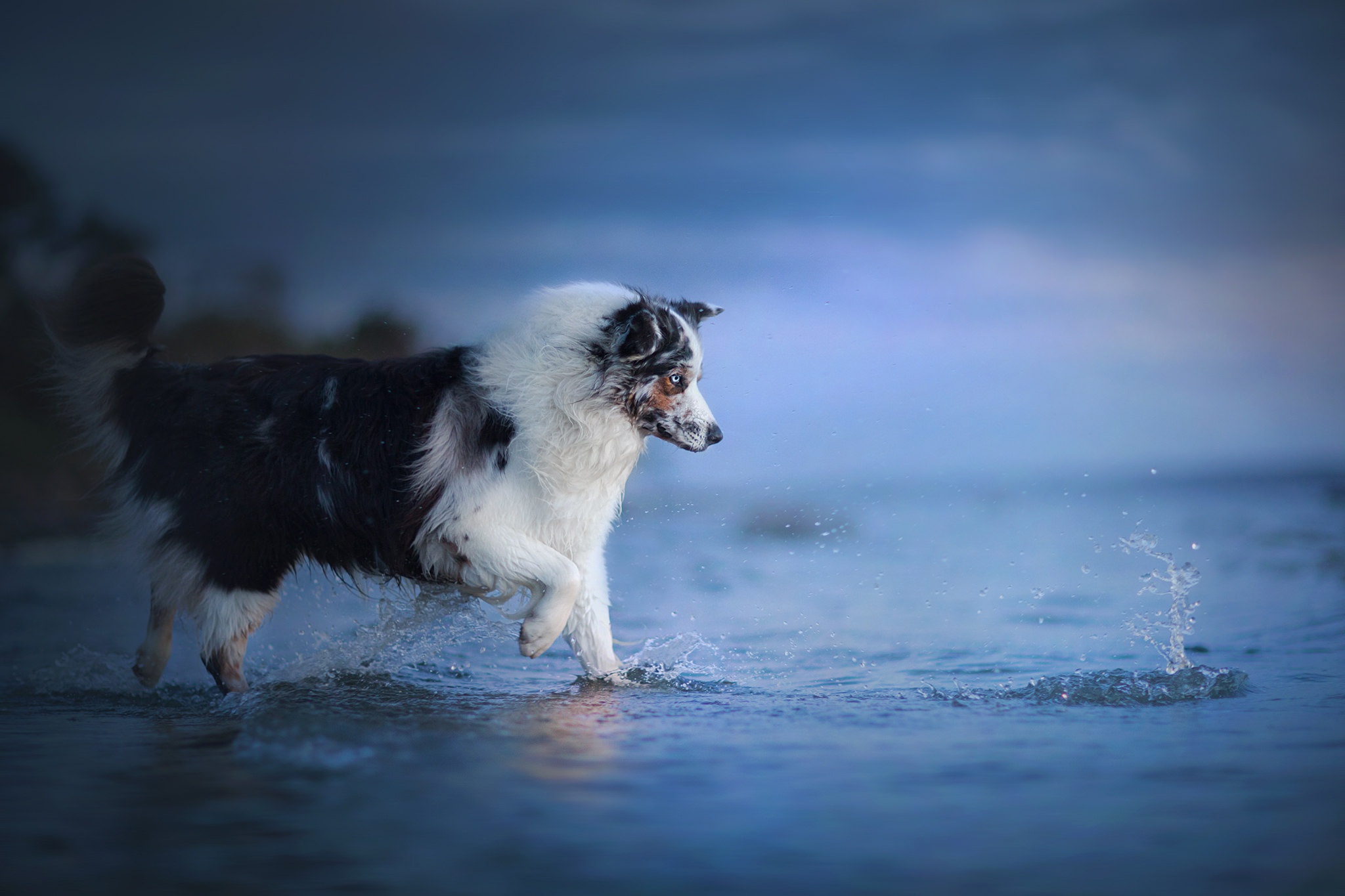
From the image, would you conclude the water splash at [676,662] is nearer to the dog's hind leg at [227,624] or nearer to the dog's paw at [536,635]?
the dog's paw at [536,635]

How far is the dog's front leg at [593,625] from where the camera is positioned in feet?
15.5

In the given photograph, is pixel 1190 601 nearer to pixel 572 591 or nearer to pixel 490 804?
pixel 572 591

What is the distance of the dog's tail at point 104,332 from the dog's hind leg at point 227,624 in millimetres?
845

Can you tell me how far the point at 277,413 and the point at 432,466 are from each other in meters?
0.71

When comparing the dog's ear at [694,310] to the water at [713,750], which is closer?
the water at [713,750]

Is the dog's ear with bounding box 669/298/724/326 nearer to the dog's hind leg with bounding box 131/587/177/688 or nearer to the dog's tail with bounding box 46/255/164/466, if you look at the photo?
the dog's tail with bounding box 46/255/164/466

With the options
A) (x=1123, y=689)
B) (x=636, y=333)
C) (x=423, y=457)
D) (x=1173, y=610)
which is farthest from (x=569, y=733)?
(x=1173, y=610)

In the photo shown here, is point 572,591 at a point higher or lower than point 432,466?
lower

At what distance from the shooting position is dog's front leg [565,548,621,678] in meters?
4.72

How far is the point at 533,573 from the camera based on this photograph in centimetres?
436

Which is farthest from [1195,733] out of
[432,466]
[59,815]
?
[59,815]

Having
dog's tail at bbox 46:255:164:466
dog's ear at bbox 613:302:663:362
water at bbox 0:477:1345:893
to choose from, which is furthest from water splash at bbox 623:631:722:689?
dog's tail at bbox 46:255:164:466

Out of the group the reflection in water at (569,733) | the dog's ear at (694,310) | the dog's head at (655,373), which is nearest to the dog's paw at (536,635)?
the reflection in water at (569,733)

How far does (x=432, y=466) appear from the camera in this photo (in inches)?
175
